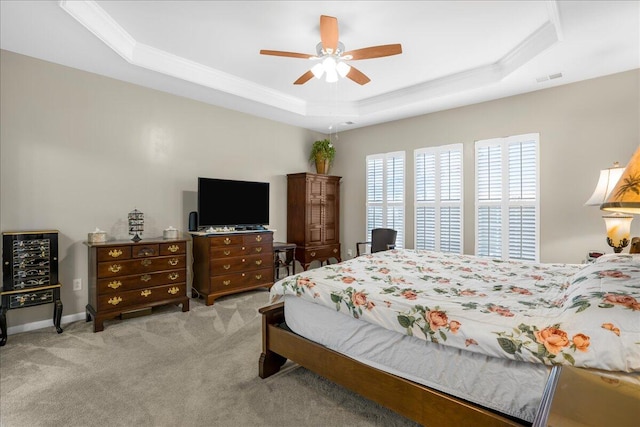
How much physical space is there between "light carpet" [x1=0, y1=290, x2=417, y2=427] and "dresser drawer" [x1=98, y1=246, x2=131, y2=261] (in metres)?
0.74

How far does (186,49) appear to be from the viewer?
135 inches

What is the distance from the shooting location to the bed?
1243 mm

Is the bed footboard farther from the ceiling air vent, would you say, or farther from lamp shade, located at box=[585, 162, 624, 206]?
the ceiling air vent

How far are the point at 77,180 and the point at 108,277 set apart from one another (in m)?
1.17

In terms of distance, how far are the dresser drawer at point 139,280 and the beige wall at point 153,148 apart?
0.58 meters

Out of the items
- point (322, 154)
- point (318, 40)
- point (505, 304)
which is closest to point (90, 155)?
point (318, 40)

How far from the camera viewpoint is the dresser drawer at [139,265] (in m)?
3.27

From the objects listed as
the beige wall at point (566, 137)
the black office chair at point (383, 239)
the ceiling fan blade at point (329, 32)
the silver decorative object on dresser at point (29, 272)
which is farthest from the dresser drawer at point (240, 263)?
the beige wall at point (566, 137)

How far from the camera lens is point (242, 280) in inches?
172

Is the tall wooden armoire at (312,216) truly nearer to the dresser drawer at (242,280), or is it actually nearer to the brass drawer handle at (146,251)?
the dresser drawer at (242,280)

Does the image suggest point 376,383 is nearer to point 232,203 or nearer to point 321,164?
point 232,203

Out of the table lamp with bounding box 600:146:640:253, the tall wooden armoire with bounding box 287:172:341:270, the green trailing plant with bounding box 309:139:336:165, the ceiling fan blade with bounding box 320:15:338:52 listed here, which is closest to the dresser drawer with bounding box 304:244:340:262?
the tall wooden armoire with bounding box 287:172:341:270

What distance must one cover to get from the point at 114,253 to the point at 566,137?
211 inches

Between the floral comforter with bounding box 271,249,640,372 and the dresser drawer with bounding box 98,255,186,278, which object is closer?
the floral comforter with bounding box 271,249,640,372
